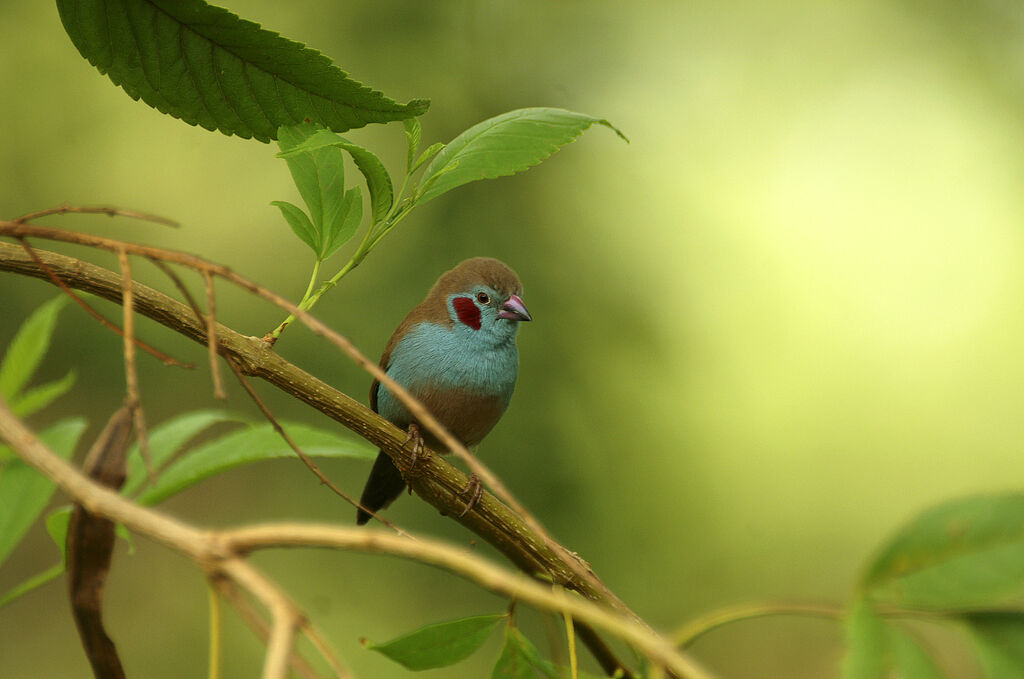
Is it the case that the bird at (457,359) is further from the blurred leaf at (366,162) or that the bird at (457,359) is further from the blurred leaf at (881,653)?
the blurred leaf at (881,653)

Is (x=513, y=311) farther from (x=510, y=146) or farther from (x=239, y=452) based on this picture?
(x=510, y=146)

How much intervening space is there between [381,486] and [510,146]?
1.80m

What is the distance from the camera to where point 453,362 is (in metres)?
2.84

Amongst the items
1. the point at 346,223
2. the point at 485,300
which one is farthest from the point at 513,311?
the point at 346,223

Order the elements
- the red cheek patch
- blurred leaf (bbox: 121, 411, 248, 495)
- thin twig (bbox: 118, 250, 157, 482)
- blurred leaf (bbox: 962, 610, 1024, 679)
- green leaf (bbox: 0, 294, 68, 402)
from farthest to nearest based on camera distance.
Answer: the red cheek patch, green leaf (bbox: 0, 294, 68, 402), blurred leaf (bbox: 121, 411, 248, 495), thin twig (bbox: 118, 250, 157, 482), blurred leaf (bbox: 962, 610, 1024, 679)

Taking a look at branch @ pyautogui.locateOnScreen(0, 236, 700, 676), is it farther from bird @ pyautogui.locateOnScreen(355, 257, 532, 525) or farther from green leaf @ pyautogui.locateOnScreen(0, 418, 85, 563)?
bird @ pyautogui.locateOnScreen(355, 257, 532, 525)

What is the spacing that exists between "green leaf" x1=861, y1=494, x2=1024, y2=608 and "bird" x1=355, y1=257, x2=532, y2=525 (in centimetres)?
200

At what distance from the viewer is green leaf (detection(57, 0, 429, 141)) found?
1083mm

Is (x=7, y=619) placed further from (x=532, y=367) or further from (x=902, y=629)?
(x=902, y=629)

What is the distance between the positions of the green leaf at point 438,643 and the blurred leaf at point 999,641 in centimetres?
60

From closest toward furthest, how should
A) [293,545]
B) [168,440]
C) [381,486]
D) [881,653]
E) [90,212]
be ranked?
[293,545], [881,653], [90,212], [168,440], [381,486]

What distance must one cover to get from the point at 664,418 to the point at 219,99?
5.51 m

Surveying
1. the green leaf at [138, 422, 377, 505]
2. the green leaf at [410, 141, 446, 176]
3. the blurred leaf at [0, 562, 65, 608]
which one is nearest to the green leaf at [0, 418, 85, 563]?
the blurred leaf at [0, 562, 65, 608]

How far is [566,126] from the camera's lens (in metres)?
Result: 1.21
